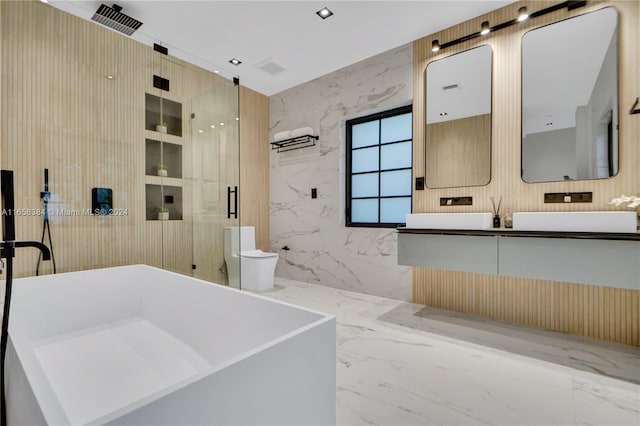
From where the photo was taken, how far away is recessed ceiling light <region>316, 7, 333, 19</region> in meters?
2.59

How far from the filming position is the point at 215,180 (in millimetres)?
2930

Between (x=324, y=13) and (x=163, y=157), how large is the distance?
181 centimetres

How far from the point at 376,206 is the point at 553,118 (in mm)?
1768

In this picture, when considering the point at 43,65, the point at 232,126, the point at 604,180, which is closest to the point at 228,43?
the point at 232,126

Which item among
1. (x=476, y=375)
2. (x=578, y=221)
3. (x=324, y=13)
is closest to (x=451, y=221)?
(x=578, y=221)

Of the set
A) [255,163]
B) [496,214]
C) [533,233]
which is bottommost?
[533,233]

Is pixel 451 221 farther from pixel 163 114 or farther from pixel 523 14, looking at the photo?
pixel 163 114

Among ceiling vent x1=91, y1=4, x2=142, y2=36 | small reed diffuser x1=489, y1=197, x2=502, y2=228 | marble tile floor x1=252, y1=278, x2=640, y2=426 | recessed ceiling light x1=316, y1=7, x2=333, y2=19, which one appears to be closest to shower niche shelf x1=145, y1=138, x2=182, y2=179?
ceiling vent x1=91, y1=4, x2=142, y2=36

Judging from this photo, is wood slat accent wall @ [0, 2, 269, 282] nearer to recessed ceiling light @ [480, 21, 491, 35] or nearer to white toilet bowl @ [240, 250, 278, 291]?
white toilet bowl @ [240, 250, 278, 291]

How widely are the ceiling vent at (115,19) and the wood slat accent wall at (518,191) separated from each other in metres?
2.60

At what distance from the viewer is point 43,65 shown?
1.97 m

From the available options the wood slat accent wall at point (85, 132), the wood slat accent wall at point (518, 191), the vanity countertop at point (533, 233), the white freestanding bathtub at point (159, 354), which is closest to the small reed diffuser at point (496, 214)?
the wood slat accent wall at point (518, 191)

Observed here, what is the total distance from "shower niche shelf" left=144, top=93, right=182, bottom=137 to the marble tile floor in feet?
7.10

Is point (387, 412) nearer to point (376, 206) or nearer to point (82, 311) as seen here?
point (82, 311)
